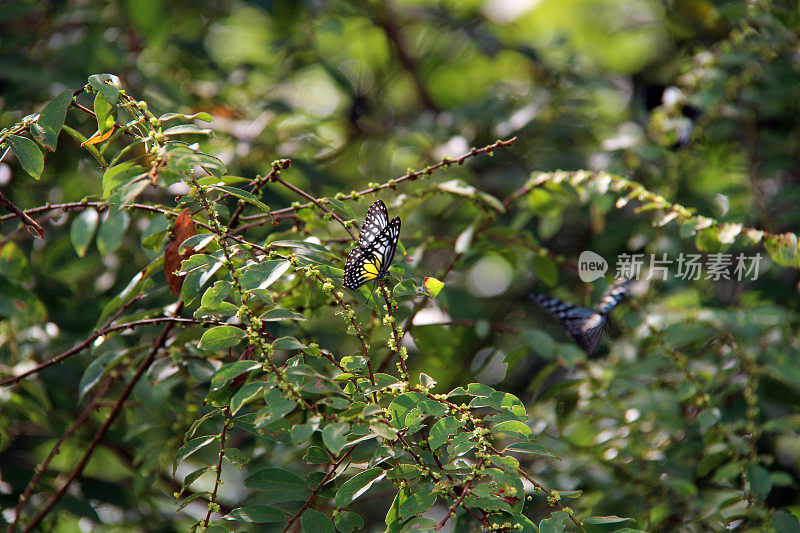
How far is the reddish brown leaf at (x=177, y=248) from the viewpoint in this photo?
3.68 ft

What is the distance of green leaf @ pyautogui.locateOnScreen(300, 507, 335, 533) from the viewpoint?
1.03 m

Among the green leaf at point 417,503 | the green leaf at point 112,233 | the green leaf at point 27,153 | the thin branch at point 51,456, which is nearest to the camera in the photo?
the green leaf at point 417,503

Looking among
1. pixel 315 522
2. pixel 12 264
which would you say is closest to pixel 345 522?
pixel 315 522

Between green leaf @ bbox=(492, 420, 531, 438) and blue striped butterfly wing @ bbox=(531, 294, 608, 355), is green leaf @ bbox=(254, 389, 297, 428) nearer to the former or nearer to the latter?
green leaf @ bbox=(492, 420, 531, 438)

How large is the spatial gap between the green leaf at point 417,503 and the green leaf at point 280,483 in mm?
205

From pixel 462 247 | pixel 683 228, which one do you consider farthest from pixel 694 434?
pixel 462 247

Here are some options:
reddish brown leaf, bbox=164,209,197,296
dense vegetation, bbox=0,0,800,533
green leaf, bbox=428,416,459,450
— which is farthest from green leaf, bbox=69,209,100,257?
green leaf, bbox=428,416,459,450

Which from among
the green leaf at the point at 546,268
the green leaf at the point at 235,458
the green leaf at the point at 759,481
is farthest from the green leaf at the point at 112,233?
the green leaf at the point at 759,481

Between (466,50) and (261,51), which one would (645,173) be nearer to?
(466,50)

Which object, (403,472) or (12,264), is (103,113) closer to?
(12,264)

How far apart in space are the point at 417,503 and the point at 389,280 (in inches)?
15.2

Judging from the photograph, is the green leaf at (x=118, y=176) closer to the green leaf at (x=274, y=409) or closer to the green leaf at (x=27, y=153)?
the green leaf at (x=27, y=153)

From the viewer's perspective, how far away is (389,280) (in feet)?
3.77

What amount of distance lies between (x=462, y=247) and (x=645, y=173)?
3.52 feet
